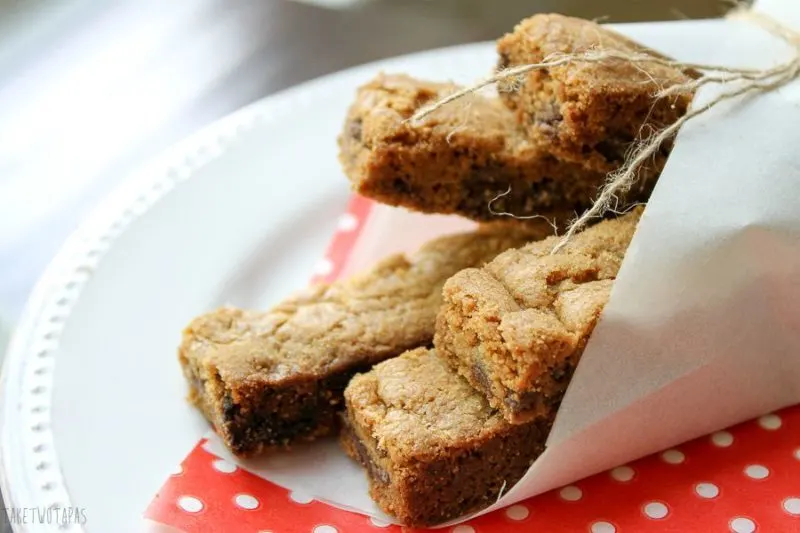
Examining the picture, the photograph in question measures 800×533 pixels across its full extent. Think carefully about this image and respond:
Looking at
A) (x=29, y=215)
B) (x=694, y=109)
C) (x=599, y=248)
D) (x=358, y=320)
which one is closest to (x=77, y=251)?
(x=29, y=215)

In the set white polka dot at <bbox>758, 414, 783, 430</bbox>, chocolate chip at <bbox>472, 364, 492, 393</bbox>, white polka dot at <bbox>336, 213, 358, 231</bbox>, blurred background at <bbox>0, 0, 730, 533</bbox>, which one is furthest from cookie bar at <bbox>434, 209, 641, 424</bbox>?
blurred background at <bbox>0, 0, 730, 533</bbox>

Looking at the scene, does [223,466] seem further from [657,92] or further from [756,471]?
[657,92]

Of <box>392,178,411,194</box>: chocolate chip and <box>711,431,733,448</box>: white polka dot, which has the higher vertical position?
<box>392,178,411,194</box>: chocolate chip

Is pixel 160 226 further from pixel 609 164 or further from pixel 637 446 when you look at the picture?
pixel 637 446

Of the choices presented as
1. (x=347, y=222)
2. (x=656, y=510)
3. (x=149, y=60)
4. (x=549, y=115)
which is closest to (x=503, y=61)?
(x=549, y=115)

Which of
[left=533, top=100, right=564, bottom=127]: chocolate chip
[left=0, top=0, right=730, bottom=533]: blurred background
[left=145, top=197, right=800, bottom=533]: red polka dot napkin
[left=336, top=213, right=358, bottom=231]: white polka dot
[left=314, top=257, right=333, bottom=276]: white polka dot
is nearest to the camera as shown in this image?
[left=145, top=197, right=800, bottom=533]: red polka dot napkin

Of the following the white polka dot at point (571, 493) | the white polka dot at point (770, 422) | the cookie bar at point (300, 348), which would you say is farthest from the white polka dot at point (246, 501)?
the white polka dot at point (770, 422)

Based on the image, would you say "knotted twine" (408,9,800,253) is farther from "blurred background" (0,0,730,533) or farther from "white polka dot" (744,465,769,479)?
"blurred background" (0,0,730,533)
